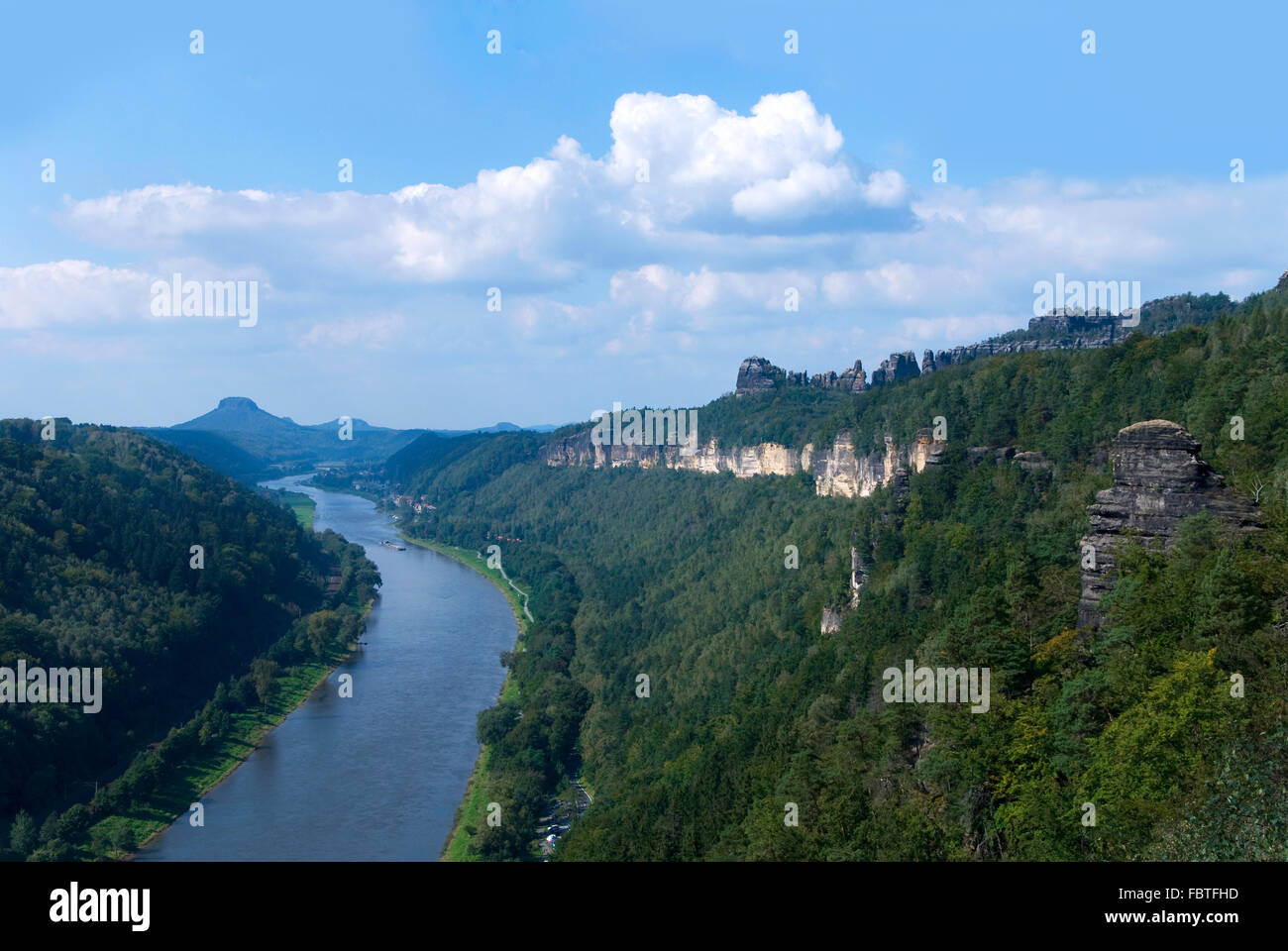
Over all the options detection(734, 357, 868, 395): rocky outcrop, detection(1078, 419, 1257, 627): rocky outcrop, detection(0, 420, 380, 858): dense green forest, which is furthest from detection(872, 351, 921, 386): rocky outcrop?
detection(1078, 419, 1257, 627): rocky outcrop

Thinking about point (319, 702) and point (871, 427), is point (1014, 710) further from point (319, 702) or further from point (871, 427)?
point (319, 702)

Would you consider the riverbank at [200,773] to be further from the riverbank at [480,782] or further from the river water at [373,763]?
the riverbank at [480,782]

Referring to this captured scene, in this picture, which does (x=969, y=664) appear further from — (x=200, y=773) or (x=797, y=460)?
(x=797, y=460)

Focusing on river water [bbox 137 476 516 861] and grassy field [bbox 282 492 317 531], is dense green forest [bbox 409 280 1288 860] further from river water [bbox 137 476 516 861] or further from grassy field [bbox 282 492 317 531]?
grassy field [bbox 282 492 317 531]

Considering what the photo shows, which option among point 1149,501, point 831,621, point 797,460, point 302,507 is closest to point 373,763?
point 831,621
